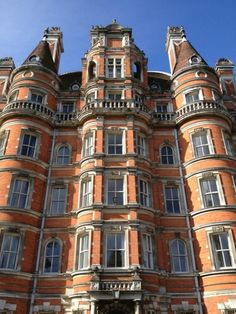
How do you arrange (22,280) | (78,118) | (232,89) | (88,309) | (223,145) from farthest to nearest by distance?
(232,89) → (78,118) → (223,145) → (22,280) → (88,309)

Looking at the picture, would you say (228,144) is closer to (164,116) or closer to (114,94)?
(164,116)

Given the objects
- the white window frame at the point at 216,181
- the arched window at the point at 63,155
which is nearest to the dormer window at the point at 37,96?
the arched window at the point at 63,155

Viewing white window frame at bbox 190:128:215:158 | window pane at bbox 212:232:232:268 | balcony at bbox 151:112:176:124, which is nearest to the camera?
window pane at bbox 212:232:232:268

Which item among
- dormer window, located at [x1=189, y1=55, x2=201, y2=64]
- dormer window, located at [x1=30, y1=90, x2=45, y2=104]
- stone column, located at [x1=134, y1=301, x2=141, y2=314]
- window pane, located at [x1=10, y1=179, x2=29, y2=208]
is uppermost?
dormer window, located at [x1=189, y1=55, x2=201, y2=64]

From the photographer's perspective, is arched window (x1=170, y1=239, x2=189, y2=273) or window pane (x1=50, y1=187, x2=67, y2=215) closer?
arched window (x1=170, y1=239, x2=189, y2=273)

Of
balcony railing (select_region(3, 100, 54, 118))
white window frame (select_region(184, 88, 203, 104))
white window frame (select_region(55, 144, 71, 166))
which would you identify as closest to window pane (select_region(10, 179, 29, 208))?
white window frame (select_region(55, 144, 71, 166))

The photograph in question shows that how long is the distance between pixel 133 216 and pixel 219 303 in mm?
7516

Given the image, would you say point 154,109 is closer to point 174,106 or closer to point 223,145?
point 174,106

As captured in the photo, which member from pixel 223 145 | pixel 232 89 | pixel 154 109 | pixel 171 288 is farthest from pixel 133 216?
pixel 232 89

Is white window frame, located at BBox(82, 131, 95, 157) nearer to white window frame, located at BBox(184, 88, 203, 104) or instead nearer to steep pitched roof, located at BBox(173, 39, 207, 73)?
white window frame, located at BBox(184, 88, 203, 104)

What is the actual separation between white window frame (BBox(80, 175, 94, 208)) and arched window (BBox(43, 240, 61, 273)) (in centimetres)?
336

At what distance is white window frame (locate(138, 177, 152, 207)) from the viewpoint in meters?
23.3

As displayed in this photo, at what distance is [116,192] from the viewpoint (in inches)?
909

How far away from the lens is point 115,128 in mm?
25844
